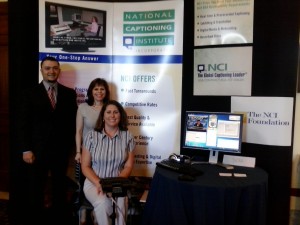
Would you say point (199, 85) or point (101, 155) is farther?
point (199, 85)

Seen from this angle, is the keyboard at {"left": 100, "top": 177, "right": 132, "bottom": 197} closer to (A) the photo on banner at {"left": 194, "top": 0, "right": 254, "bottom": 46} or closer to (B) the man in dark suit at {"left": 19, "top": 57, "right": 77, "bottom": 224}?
(B) the man in dark suit at {"left": 19, "top": 57, "right": 77, "bottom": 224}

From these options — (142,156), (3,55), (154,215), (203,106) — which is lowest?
(154,215)

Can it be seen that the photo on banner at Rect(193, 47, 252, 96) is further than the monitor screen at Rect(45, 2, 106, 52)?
No

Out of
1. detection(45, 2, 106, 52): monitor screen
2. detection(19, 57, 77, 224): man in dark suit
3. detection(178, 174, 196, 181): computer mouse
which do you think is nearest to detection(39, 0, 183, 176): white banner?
detection(45, 2, 106, 52): monitor screen

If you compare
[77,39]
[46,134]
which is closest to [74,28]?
[77,39]

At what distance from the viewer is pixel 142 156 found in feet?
9.64

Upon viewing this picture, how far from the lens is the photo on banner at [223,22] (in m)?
2.50

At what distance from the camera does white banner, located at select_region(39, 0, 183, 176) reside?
2.84 m

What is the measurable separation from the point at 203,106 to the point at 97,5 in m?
1.52

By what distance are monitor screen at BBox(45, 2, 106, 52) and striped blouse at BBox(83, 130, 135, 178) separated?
112 centimetres

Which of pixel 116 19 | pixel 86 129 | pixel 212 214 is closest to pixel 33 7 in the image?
pixel 116 19

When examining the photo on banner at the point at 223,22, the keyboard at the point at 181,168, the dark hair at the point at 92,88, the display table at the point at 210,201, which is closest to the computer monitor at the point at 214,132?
the keyboard at the point at 181,168

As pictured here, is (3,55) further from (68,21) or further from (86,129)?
(86,129)

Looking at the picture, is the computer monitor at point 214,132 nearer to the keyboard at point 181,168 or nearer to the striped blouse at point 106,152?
the keyboard at point 181,168
